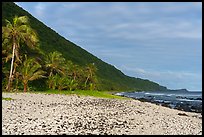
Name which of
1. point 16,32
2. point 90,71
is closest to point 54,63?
point 16,32

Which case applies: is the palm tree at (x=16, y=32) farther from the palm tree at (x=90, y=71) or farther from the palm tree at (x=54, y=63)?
the palm tree at (x=90, y=71)

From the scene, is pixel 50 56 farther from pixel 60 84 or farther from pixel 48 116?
pixel 48 116

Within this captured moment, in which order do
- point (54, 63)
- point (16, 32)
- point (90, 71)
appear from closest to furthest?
point (16, 32), point (54, 63), point (90, 71)

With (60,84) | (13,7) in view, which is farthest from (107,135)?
(13,7)

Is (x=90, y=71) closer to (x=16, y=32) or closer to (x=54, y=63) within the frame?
(x=54, y=63)

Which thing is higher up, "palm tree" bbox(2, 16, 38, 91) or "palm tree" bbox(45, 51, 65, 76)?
"palm tree" bbox(2, 16, 38, 91)

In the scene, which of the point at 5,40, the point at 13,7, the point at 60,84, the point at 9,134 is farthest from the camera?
the point at 13,7

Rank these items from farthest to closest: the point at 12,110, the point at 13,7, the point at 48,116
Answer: the point at 13,7
the point at 12,110
the point at 48,116

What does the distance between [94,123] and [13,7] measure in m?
159

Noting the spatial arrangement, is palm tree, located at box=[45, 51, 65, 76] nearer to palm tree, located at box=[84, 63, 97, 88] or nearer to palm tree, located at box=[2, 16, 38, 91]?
palm tree, located at box=[2, 16, 38, 91]

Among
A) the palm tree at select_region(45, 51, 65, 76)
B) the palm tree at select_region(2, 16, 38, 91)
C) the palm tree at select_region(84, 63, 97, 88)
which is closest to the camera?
the palm tree at select_region(2, 16, 38, 91)

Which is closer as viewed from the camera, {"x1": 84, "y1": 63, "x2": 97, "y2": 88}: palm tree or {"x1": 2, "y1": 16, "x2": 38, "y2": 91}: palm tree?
{"x1": 2, "y1": 16, "x2": 38, "y2": 91}: palm tree

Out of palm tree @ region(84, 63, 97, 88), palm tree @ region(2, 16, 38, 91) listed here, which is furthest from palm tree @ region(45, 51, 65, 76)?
palm tree @ region(84, 63, 97, 88)

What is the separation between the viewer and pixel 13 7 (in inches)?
6654
